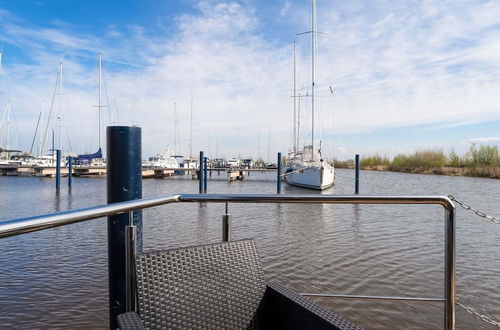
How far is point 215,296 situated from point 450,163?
47023mm

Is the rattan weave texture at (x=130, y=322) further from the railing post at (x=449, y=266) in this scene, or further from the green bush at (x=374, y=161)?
the green bush at (x=374, y=161)

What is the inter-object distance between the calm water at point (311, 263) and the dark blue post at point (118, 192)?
2.10 meters

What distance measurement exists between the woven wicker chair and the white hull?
2019 centimetres

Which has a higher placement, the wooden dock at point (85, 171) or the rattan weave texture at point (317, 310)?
the rattan weave texture at point (317, 310)

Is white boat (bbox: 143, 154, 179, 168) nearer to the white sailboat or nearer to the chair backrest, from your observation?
the white sailboat

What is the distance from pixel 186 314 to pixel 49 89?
41.3 meters

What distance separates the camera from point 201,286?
1.64 metres

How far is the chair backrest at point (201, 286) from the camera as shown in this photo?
4.87 ft

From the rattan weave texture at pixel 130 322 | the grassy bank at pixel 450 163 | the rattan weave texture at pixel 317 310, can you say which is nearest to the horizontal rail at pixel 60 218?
the rattan weave texture at pixel 130 322

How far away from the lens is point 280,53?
571 inches

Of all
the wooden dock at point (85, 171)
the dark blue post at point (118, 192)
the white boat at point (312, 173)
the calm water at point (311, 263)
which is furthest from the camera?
the wooden dock at point (85, 171)

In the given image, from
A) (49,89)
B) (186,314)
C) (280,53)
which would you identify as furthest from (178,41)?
(49,89)

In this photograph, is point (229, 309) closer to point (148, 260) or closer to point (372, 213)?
point (148, 260)

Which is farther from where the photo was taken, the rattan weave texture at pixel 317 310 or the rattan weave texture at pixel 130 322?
the rattan weave texture at pixel 317 310
